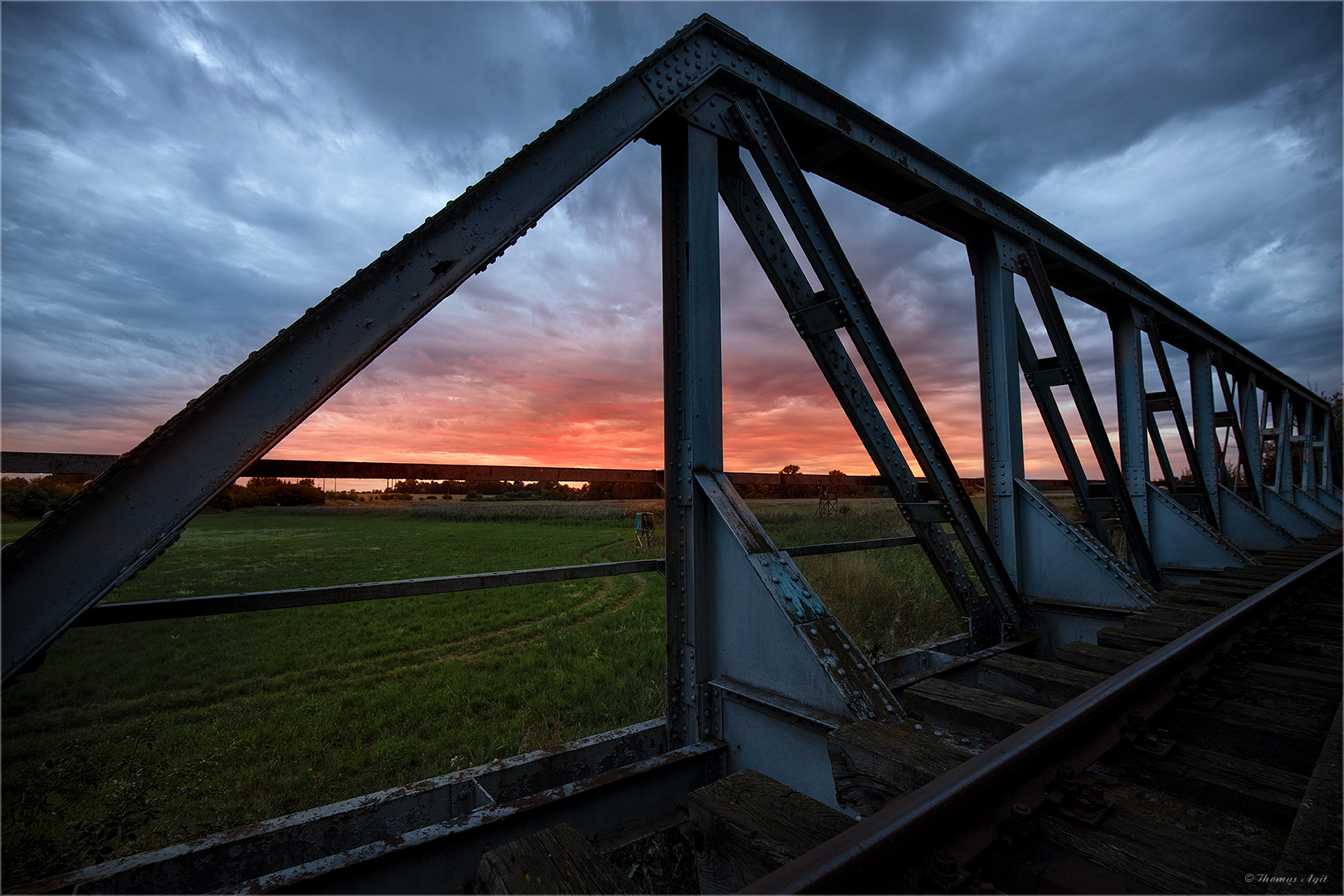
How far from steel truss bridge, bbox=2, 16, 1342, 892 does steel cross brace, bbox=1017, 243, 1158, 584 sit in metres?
0.03

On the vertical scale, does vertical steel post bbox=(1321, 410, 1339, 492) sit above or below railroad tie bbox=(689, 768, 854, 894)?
above

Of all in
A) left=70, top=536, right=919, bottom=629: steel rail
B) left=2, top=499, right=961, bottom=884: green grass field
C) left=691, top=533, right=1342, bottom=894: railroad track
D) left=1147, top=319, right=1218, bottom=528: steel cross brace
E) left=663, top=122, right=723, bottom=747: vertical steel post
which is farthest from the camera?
left=1147, top=319, right=1218, bottom=528: steel cross brace

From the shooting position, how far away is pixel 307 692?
238 inches

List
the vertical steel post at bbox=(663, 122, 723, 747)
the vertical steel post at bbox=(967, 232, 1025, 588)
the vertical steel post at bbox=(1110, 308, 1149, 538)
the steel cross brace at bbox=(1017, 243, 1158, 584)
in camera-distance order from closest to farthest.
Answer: the vertical steel post at bbox=(663, 122, 723, 747), the vertical steel post at bbox=(967, 232, 1025, 588), the steel cross brace at bbox=(1017, 243, 1158, 584), the vertical steel post at bbox=(1110, 308, 1149, 538)

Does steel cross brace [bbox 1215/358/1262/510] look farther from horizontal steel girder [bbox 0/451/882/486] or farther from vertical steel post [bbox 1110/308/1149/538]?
horizontal steel girder [bbox 0/451/882/486]

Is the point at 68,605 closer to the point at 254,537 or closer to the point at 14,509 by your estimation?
the point at 14,509

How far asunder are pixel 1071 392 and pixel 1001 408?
130cm

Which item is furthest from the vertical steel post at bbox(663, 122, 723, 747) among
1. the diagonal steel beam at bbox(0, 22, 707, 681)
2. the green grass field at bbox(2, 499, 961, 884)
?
the green grass field at bbox(2, 499, 961, 884)

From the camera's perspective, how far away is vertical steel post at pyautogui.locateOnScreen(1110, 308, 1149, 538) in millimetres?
7785

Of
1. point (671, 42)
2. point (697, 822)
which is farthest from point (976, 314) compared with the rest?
point (697, 822)

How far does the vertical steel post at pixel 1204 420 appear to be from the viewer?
10438mm

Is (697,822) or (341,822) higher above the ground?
(697,822)

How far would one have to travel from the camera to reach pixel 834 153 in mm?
4672

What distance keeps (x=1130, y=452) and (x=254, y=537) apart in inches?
872
